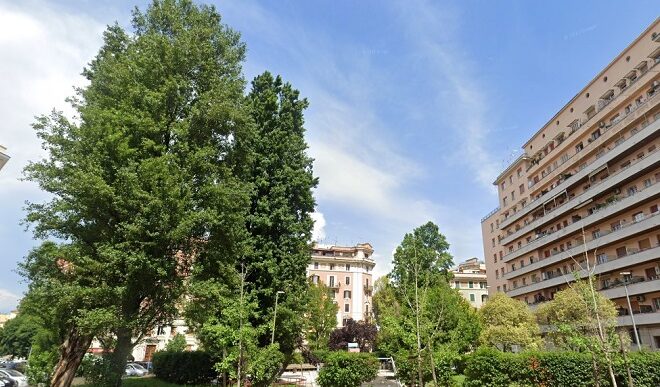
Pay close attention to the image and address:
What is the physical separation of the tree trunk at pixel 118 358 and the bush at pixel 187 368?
8.03 meters

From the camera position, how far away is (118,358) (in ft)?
57.7

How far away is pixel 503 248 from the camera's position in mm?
58594

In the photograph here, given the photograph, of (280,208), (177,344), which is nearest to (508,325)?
(280,208)

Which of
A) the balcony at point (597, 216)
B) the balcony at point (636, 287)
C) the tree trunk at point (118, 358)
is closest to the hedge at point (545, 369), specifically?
the balcony at point (636, 287)

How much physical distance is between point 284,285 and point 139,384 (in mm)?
10440

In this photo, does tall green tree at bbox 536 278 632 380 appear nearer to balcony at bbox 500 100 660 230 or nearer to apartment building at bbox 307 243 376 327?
balcony at bbox 500 100 660 230

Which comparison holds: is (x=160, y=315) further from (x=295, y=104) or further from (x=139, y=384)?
(x=295, y=104)

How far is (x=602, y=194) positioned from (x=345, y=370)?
98.2 feet

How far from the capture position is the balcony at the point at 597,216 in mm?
31913

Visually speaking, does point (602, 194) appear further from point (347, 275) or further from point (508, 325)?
point (347, 275)

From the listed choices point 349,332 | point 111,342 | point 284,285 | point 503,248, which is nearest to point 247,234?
point 284,285

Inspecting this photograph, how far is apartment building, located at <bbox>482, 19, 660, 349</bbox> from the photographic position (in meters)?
32.4

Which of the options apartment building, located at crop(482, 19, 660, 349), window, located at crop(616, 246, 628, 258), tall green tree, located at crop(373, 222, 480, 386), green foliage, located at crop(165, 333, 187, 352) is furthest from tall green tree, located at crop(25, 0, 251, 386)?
green foliage, located at crop(165, 333, 187, 352)

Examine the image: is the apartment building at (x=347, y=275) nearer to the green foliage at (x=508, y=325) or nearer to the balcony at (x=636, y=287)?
the green foliage at (x=508, y=325)
